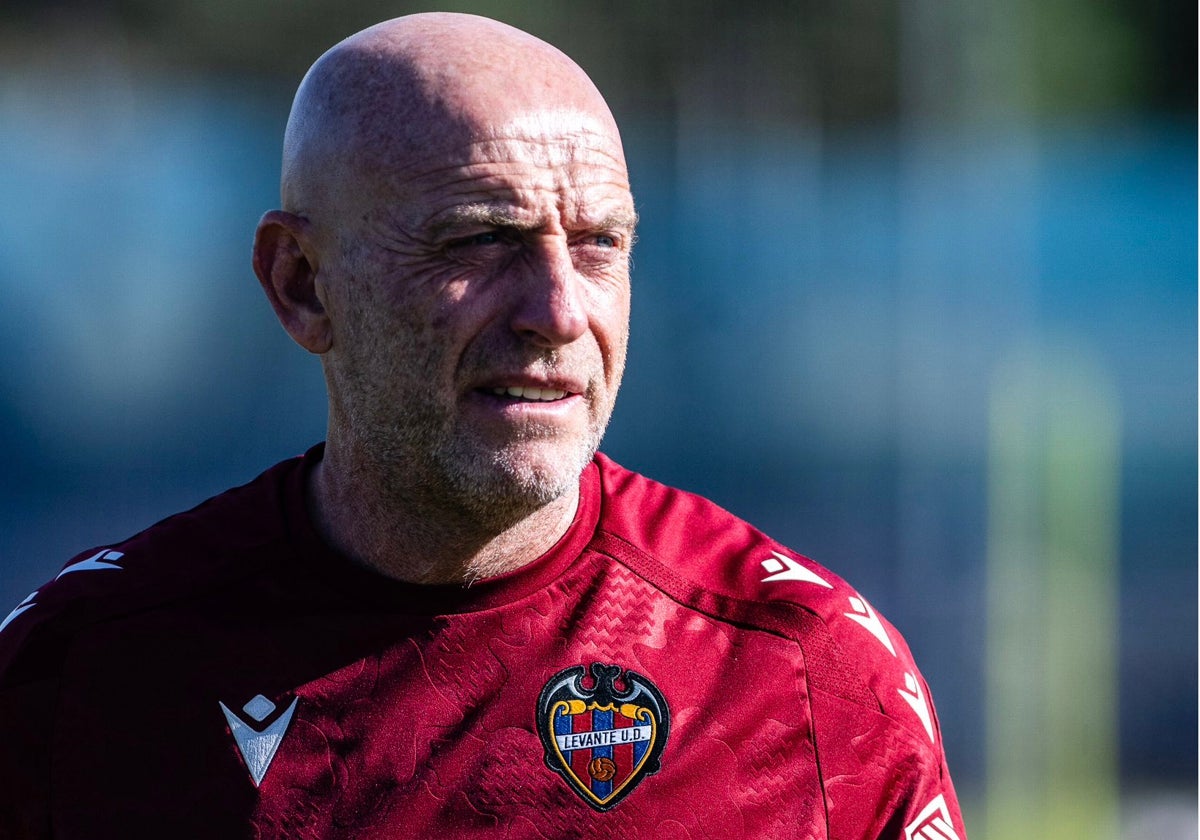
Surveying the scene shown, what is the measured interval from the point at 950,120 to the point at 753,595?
2.89 m

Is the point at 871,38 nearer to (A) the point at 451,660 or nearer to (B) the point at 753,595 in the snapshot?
(B) the point at 753,595

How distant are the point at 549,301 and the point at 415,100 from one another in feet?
1.09

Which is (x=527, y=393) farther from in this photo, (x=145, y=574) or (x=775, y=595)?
(x=145, y=574)

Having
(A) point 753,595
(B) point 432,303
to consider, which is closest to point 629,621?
(A) point 753,595

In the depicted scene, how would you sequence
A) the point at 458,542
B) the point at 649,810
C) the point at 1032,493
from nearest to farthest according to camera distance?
the point at 649,810, the point at 458,542, the point at 1032,493

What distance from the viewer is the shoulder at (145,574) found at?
1.77m

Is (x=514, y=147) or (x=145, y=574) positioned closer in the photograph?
(x=514, y=147)

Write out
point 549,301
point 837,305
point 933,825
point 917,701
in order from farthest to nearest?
point 837,305, point 917,701, point 933,825, point 549,301

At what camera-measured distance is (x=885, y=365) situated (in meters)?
4.22

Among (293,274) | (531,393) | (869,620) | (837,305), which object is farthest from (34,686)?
(837,305)

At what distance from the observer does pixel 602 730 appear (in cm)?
168

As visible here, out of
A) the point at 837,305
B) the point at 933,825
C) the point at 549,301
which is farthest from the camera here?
the point at 837,305

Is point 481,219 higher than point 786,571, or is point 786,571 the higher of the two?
point 481,219

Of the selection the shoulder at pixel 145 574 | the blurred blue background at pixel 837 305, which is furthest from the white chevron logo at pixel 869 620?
the blurred blue background at pixel 837 305
